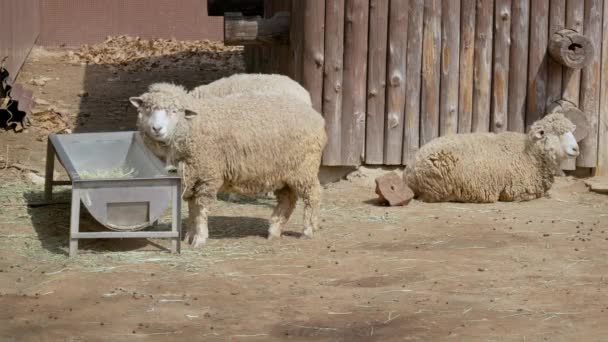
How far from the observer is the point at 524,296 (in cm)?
699

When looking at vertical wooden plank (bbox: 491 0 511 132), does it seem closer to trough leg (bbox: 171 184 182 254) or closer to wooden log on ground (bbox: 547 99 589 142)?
wooden log on ground (bbox: 547 99 589 142)

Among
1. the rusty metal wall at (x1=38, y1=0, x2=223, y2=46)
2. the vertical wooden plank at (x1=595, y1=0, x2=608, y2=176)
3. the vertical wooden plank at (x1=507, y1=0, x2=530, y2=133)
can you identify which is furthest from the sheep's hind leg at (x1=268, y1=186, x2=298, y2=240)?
the rusty metal wall at (x1=38, y1=0, x2=223, y2=46)

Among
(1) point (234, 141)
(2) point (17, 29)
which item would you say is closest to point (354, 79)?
(1) point (234, 141)

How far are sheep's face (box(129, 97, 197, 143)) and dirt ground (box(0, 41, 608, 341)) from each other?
906 millimetres

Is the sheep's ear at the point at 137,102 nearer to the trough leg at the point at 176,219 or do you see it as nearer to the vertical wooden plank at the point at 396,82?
the trough leg at the point at 176,219

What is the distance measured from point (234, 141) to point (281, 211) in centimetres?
85

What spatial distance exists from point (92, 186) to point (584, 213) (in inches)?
186

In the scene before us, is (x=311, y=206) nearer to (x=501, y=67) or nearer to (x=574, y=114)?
(x=501, y=67)

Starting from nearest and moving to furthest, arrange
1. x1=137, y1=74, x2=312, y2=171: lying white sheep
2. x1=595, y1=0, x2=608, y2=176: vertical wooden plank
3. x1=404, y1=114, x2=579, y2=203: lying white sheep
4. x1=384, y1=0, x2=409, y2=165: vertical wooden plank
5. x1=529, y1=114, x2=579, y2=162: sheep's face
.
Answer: x1=137, y1=74, x2=312, y2=171: lying white sheep → x1=404, y1=114, x2=579, y2=203: lying white sheep → x1=529, y1=114, x2=579, y2=162: sheep's face → x1=384, y1=0, x2=409, y2=165: vertical wooden plank → x1=595, y1=0, x2=608, y2=176: vertical wooden plank

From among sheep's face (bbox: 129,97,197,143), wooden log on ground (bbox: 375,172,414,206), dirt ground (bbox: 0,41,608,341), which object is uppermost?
sheep's face (bbox: 129,97,197,143)

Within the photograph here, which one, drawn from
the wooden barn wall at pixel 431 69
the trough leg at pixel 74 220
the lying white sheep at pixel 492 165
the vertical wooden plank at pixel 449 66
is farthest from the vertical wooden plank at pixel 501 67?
the trough leg at pixel 74 220

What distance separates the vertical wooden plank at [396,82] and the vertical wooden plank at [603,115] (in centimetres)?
214

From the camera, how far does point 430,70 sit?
11.5m

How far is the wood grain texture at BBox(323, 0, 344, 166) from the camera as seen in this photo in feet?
37.2
